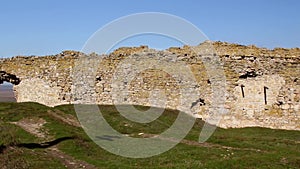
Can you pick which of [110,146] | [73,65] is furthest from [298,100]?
[73,65]

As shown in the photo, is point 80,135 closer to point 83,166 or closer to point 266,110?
point 83,166

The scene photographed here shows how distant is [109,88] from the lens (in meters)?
33.9

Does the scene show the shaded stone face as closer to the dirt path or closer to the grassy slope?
the grassy slope

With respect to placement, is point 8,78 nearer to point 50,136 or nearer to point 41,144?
point 50,136

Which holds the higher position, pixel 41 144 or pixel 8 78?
pixel 8 78

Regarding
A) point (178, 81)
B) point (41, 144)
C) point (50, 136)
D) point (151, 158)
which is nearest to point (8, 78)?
point (178, 81)

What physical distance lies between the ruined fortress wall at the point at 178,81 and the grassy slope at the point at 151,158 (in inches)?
133

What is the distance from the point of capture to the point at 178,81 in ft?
106

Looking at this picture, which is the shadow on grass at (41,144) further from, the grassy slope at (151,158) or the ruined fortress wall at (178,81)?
the ruined fortress wall at (178,81)

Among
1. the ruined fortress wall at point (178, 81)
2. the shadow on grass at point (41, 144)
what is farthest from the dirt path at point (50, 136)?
the ruined fortress wall at point (178, 81)

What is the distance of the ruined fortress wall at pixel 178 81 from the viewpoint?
30641 millimetres

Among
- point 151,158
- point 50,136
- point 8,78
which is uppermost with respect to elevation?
point 8,78

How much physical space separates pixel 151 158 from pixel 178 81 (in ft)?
48.2

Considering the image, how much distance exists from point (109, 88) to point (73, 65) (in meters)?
3.96
